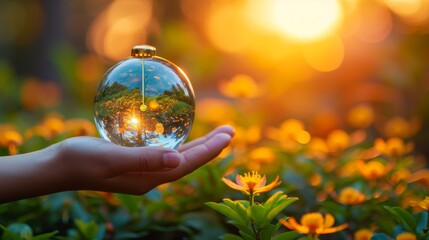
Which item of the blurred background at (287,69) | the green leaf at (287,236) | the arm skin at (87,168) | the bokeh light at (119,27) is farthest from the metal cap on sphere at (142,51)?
the bokeh light at (119,27)

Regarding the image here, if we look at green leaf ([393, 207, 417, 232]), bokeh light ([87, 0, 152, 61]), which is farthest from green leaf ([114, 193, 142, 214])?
bokeh light ([87, 0, 152, 61])

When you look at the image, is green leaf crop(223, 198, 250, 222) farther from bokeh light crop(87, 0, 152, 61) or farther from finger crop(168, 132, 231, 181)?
bokeh light crop(87, 0, 152, 61)

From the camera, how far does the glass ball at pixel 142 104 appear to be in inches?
75.4

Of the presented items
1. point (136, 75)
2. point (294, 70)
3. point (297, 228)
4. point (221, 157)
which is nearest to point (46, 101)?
point (294, 70)

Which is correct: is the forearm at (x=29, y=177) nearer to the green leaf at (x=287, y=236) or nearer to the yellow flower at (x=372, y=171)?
the green leaf at (x=287, y=236)

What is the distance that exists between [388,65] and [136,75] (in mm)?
3580

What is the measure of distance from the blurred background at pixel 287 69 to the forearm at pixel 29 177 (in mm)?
1283

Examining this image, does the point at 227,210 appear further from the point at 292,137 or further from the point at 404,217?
the point at 292,137

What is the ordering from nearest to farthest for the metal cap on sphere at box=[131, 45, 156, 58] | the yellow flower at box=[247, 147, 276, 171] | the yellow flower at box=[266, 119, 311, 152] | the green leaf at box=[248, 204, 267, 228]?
the green leaf at box=[248, 204, 267, 228] → the metal cap on sphere at box=[131, 45, 156, 58] → the yellow flower at box=[247, 147, 276, 171] → the yellow flower at box=[266, 119, 311, 152]

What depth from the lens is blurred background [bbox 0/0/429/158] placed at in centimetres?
448

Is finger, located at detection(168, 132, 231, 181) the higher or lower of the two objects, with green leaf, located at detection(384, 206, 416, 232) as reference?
higher

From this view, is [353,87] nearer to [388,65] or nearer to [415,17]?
[388,65]

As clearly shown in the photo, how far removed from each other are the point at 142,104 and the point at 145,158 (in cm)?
28

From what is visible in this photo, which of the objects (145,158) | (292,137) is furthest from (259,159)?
(145,158)
